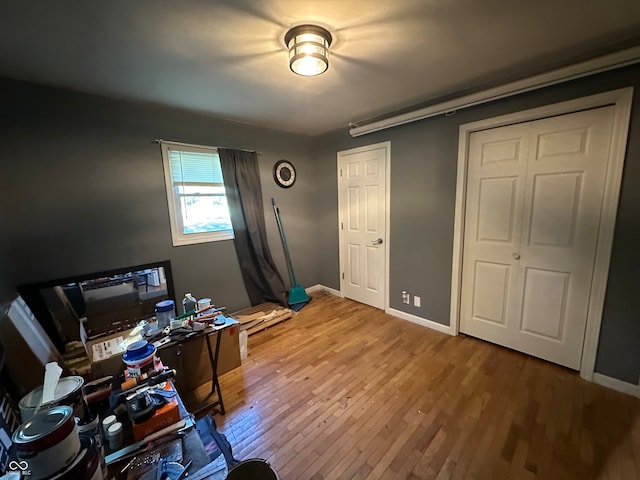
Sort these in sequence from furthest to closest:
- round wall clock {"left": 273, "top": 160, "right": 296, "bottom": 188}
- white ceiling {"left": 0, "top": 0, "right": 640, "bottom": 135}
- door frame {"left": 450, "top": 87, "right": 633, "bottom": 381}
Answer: round wall clock {"left": 273, "top": 160, "right": 296, "bottom": 188} < door frame {"left": 450, "top": 87, "right": 633, "bottom": 381} < white ceiling {"left": 0, "top": 0, "right": 640, "bottom": 135}

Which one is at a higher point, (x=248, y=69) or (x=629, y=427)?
(x=248, y=69)

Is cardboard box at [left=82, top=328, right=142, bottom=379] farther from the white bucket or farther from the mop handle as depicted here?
the mop handle

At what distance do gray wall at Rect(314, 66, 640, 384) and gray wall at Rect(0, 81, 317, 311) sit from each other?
62.7 inches

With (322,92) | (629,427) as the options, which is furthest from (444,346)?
(322,92)

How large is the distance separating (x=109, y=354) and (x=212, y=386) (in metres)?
0.78

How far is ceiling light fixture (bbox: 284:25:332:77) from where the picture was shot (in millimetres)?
1469

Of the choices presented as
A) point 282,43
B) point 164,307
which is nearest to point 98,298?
point 164,307

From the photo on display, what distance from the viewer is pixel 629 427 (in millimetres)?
1609

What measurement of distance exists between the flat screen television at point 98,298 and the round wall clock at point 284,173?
1.70m

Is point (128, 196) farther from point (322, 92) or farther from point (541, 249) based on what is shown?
point (541, 249)

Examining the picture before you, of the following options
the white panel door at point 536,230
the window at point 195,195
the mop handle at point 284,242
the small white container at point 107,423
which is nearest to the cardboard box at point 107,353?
the small white container at point 107,423

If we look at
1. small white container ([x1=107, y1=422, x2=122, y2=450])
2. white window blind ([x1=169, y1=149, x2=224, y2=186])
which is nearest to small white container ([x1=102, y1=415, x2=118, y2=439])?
small white container ([x1=107, y1=422, x2=122, y2=450])

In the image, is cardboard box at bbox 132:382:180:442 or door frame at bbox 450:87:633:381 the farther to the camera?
door frame at bbox 450:87:633:381

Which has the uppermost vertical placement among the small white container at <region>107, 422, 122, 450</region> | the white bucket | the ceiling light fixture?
the ceiling light fixture
